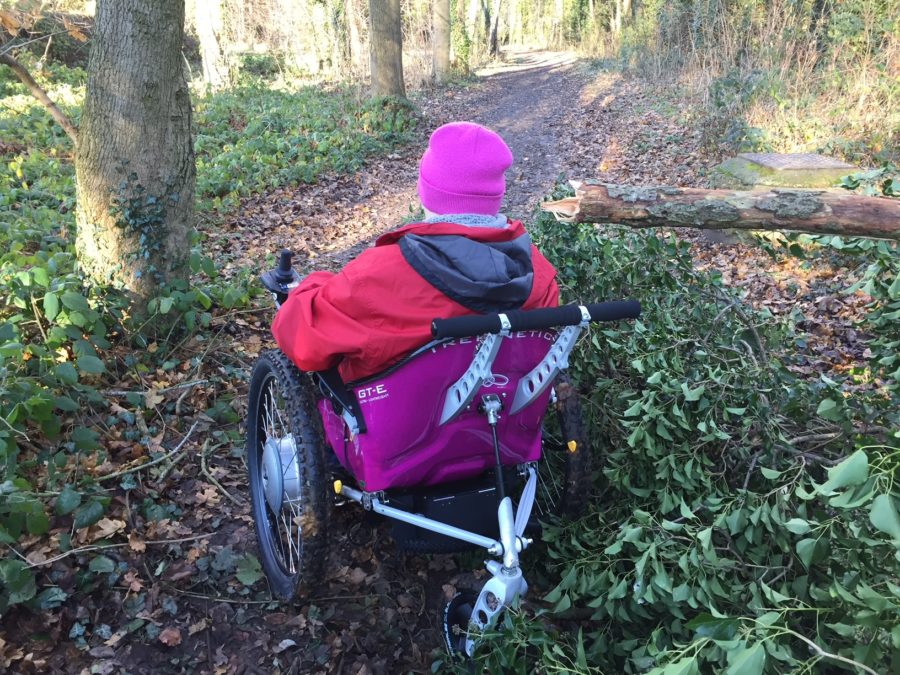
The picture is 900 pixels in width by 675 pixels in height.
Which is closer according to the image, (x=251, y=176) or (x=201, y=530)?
(x=201, y=530)

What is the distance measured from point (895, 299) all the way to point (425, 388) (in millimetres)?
1806

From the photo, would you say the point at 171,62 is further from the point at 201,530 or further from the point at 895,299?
the point at 895,299

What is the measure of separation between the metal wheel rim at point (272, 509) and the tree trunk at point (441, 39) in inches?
624

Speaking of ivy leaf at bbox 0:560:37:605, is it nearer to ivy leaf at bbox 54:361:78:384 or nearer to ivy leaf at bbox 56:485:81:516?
ivy leaf at bbox 56:485:81:516

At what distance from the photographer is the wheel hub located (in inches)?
96.3

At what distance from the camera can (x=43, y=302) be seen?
3.21 m

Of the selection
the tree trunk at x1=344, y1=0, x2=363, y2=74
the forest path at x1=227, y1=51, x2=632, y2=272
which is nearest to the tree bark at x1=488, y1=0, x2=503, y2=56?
the forest path at x1=227, y1=51, x2=632, y2=272

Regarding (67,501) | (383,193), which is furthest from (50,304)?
(383,193)

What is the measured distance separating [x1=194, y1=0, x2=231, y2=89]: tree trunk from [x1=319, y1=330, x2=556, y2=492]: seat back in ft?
45.0

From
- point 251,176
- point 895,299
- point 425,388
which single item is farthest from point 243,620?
point 251,176

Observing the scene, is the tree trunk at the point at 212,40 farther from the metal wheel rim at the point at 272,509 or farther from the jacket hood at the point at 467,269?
the jacket hood at the point at 467,269

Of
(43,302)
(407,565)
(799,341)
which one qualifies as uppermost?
(43,302)

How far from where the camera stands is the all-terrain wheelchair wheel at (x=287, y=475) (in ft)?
7.14

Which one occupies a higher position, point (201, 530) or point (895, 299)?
point (895, 299)
